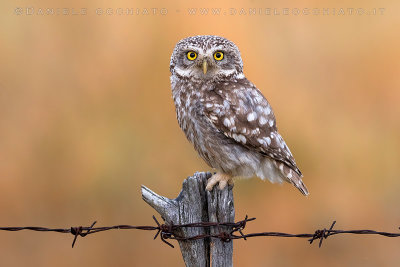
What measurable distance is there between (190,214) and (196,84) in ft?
2.95

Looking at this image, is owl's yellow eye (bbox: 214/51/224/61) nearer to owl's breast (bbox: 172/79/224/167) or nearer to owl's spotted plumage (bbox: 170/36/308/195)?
owl's spotted plumage (bbox: 170/36/308/195)

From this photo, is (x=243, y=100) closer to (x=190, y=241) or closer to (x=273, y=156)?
(x=273, y=156)

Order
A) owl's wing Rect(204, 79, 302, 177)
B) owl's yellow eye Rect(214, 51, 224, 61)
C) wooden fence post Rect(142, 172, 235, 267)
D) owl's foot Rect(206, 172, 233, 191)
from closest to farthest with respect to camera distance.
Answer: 1. wooden fence post Rect(142, 172, 235, 267)
2. owl's foot Rect(206, 172, 233, 191)
3. owl's wing Rect(204, 79, 302, 177)
4. owl's yellow eye Rect(214, 51, 224, 61)

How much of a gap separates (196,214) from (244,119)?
70 centimetres

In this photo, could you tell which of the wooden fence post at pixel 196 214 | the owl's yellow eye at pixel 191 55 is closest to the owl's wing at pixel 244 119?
the owl's yellow eye at pixel 191 55

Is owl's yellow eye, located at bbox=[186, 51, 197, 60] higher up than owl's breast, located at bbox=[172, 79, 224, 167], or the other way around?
owl's yellow eye, located at bbox=[186, 51, 197, 60]

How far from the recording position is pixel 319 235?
223 cm

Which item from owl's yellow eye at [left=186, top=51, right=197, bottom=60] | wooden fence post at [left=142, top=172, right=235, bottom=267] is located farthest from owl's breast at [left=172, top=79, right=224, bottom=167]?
wooden fence post at [left=142, top=172, right=235, bottom=267]

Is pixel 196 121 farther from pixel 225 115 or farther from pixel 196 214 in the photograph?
pixel 196 214

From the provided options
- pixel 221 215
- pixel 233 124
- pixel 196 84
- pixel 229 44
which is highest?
pixel 229 44

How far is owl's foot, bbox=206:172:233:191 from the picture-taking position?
7.73 feet

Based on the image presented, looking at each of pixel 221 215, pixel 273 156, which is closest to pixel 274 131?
pixel 273 156

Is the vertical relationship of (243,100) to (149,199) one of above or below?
above

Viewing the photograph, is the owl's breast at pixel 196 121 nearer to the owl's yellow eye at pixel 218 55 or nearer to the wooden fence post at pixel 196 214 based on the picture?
the owl's yellow eye at pixel 218 55
